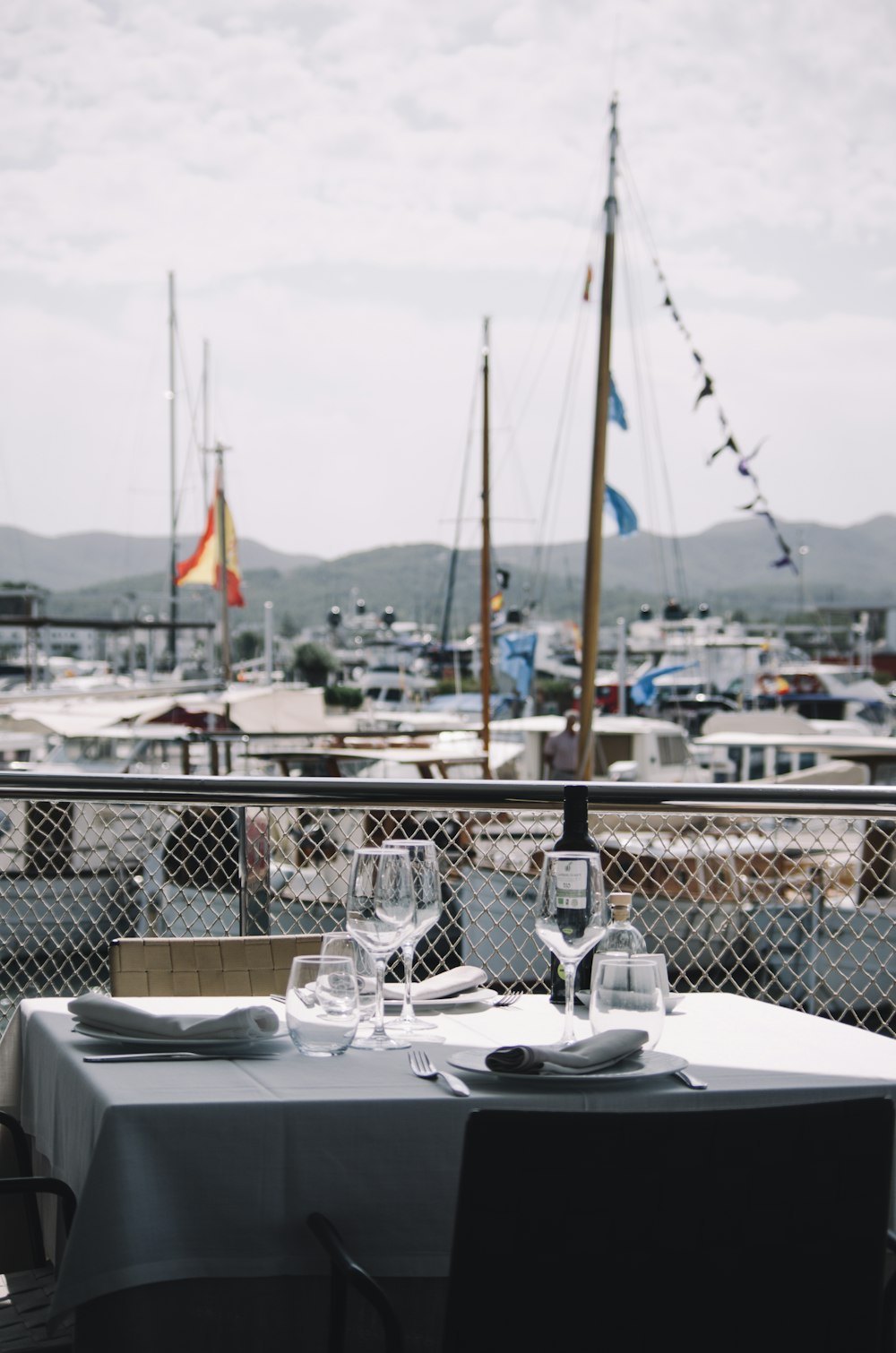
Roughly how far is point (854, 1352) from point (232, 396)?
41938mm

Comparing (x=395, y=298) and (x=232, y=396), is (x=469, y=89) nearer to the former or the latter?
(x=232, y=396)

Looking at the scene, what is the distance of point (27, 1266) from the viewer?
8.89 ft

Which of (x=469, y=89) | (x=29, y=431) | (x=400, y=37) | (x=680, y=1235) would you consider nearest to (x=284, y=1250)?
(x=680, y=1235)

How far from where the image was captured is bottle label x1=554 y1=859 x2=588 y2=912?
230 cm

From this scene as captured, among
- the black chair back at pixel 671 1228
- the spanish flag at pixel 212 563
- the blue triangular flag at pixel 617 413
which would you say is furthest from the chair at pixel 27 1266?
the spanish flag at pixel 212 563

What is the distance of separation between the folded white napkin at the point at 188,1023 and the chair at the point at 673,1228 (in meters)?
0.72

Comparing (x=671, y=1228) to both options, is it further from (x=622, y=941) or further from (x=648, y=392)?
(x=648, y=392)

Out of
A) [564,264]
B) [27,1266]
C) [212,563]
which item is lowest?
[27,1266]

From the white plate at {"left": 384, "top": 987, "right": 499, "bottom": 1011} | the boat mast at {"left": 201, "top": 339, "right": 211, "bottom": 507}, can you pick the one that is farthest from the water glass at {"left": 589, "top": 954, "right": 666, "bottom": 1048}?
the boat mast at {"left": 201, "top": 339, "right": 211, "bottom": 507}

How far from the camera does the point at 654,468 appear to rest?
62.0 feet

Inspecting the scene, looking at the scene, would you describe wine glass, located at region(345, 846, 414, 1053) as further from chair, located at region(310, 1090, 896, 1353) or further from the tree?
the tree

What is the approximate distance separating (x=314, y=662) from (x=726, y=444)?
2521 inches

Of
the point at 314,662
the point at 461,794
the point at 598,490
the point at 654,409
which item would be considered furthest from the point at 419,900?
the point at 314,662

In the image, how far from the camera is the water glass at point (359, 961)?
7.50 ft
